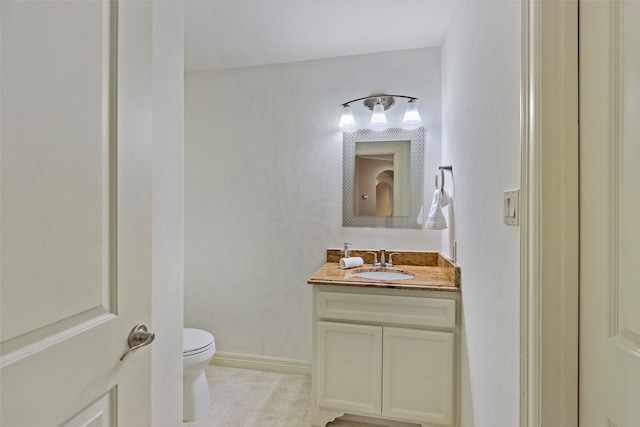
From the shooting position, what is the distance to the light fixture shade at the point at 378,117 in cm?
224

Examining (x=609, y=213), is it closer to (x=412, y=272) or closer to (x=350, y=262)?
(x=412, y=272)

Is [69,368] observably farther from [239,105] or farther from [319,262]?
[239,105]

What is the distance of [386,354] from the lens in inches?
67.1

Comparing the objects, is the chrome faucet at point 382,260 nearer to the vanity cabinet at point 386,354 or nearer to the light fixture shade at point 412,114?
the vanity cabinet at point 386,354

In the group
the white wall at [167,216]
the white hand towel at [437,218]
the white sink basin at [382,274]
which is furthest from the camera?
the white sink basin at [382,274]

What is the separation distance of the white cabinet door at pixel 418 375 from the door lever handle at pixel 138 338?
1252 millimetres

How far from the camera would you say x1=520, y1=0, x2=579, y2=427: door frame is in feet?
2.34

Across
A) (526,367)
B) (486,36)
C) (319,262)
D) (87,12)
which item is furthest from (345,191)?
(87,12)

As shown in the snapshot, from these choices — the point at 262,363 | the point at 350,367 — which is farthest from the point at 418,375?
the point at 262,363

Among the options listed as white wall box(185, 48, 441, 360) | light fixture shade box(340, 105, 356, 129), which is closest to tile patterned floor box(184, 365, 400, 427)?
white wall box(185, 48, 441, 360)

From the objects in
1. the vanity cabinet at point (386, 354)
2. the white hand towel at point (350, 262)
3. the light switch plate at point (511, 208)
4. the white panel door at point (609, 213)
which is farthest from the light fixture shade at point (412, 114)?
the white panel door at point (609, 213)

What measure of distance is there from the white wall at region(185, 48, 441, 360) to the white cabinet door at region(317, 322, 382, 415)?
0.62m

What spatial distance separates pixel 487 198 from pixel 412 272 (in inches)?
38.5

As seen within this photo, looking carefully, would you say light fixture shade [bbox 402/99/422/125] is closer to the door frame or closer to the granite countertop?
the granite countertop
